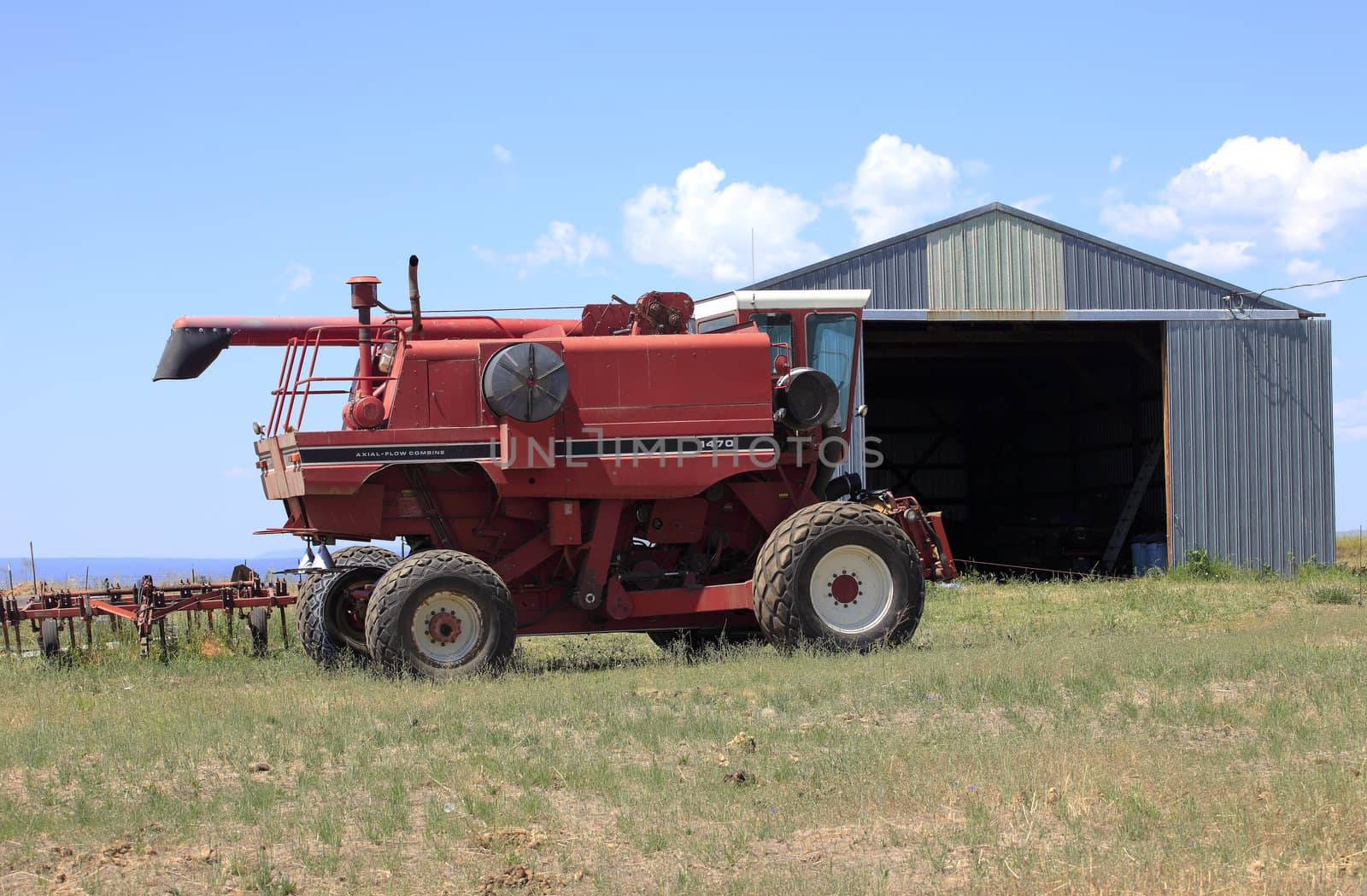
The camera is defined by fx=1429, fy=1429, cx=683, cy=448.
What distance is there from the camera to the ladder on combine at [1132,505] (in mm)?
28094

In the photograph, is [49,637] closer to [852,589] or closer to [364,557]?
[364,557]

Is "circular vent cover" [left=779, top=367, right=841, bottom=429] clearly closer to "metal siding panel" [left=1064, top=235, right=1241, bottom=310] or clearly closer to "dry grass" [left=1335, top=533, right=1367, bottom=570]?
"metal siding panel" [left=1064, top=235, right=1241, bottom=310]

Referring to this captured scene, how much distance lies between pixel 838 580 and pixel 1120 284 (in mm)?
13868

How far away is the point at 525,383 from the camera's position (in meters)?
12.2

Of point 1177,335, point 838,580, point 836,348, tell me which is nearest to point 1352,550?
point 1177,335

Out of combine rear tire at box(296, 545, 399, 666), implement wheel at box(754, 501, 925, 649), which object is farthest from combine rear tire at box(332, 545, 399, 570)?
implement wheel at box(754, 501, 925, 649)

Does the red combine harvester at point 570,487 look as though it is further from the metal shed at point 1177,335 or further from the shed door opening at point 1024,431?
the shed door opening at point 1024,431

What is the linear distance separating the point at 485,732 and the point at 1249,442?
19238 mm

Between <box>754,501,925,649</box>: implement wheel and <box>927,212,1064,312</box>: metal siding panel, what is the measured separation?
11.9m

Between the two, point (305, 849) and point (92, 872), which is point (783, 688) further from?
point (92, 872)

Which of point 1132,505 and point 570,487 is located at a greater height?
point 570,487

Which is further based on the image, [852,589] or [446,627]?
[852,589]

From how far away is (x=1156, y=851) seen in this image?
6152mm

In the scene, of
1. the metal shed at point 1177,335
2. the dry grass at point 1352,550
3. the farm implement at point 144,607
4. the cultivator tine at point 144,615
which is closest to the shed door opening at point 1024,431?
the metal shed at point 1177,335
